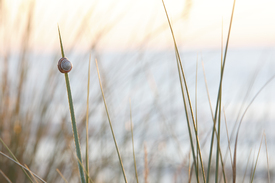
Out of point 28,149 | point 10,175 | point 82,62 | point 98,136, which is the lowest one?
point 10,175

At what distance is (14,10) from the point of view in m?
1.46

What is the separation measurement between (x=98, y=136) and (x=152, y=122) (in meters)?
0.37

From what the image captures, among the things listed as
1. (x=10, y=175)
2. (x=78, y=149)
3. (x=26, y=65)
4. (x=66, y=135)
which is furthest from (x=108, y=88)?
(x=78, y=149)

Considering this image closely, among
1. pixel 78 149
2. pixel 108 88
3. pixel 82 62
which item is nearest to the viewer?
pixel 78 149

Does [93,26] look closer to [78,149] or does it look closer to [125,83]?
[125,83]

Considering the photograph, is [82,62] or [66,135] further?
[82,62]

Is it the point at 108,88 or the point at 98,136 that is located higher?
the point at 108,88

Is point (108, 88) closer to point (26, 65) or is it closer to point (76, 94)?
point (76, 94)

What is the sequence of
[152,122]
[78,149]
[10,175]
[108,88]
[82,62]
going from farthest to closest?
[152,122]
[82,62]
[108,88]
[10,175]
[78,149]

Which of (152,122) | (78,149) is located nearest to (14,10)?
(152,122)

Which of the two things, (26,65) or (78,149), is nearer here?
(78,149)

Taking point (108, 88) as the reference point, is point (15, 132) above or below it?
below

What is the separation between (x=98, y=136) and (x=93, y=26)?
0.46 meters

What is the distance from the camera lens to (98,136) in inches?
56.3
